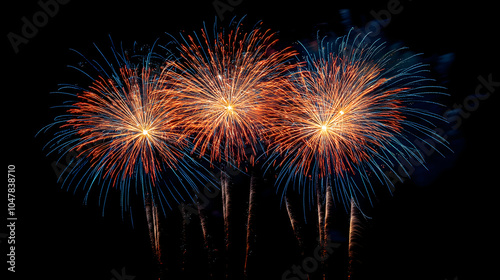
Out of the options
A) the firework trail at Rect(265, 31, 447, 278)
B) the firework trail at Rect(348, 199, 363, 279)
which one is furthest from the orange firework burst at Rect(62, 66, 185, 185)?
the firework trail at Rect(348, 199, 363, 279)

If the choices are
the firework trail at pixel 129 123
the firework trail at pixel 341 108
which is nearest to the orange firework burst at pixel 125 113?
the firework trail at pixel 129 123

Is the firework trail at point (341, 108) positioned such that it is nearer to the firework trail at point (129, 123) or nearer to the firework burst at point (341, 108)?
the firework burst at point (341, 108)

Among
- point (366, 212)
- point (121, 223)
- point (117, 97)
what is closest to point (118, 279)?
point (121, 223)

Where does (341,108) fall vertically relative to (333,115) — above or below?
above

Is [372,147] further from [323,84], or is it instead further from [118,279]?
[118,279]

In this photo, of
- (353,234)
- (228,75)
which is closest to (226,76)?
(228,75)

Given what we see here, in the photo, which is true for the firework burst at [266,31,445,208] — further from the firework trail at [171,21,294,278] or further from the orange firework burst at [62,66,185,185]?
the orange firework burst at [62,66,185,185]

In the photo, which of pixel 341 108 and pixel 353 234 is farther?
pixel 353 234

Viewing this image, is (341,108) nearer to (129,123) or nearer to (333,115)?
(333,115)
